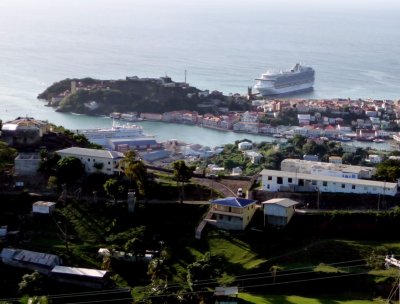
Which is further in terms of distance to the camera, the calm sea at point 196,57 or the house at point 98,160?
the calm sea at point 196,57

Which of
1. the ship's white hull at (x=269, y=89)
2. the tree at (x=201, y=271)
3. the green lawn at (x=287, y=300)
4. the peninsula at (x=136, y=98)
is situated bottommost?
the green lawn at (x=287, y=300)

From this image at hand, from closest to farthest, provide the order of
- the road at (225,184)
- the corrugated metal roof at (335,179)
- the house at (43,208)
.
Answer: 1. the house at (43,208)
2. the corrugated metal roof at (335,179)
3. the road at (225,184)

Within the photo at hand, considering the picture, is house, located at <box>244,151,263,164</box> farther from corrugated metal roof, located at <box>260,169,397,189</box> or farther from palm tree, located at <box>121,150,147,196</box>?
palm tree, located at <box>121,150,147,196</box>

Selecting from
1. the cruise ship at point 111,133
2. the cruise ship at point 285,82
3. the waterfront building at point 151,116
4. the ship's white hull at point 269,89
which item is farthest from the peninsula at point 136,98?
the cruise ship at point 111,133

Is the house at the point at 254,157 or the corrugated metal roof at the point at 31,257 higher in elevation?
the house at the point at 254,157

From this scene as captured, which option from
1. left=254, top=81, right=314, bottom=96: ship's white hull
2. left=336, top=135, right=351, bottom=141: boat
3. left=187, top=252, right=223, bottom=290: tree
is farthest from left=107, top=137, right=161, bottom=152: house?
left=254, top=81, right=314, bottom=96: ship's white hull

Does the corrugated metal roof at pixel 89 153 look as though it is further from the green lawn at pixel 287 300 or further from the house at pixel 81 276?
the green lawn at pixel 287 300

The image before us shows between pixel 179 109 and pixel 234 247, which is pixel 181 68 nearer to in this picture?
pixel 179 109

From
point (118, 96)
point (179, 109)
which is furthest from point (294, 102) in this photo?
point (118, 96)
